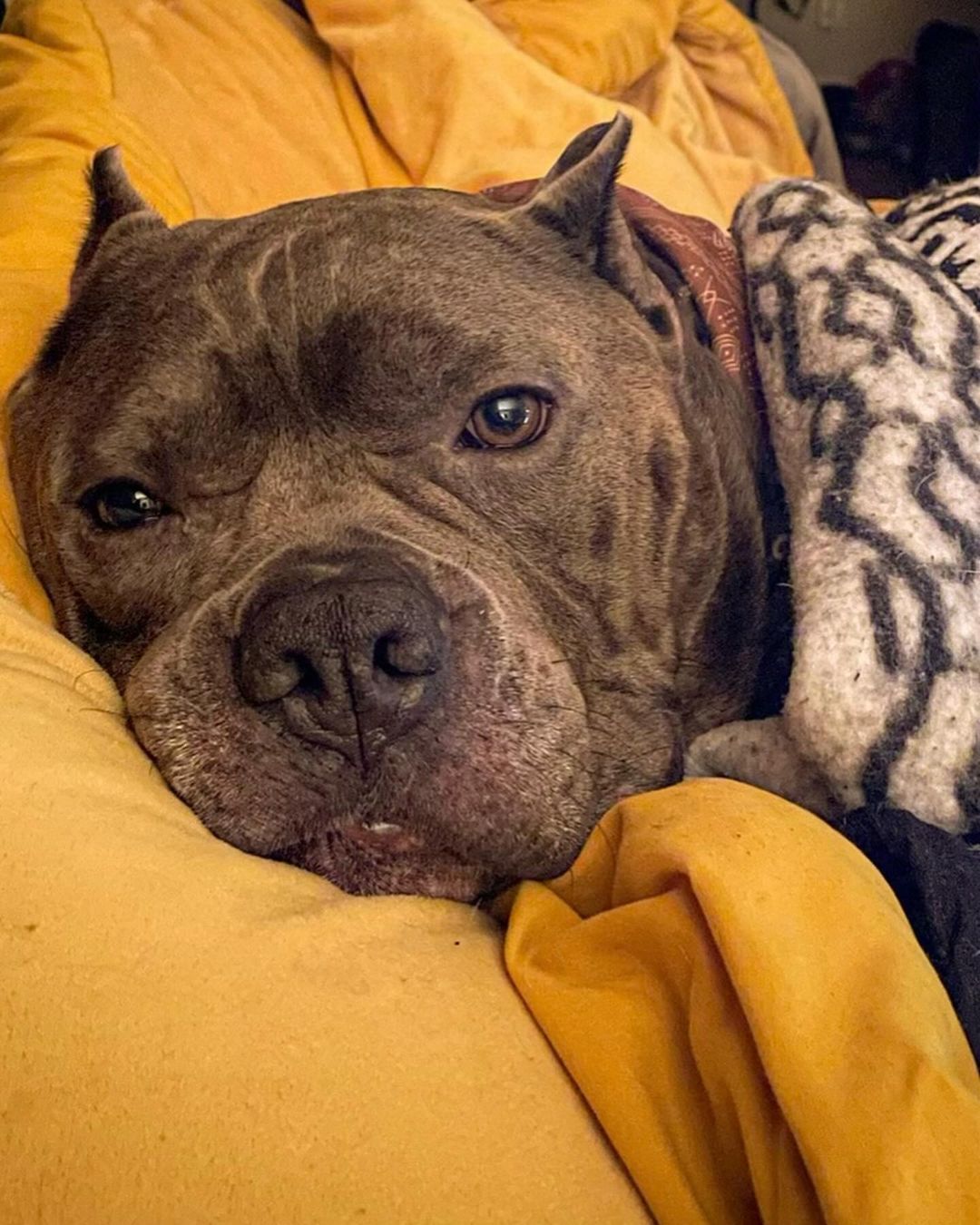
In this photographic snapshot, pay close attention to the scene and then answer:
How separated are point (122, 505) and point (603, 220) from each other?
0.71 meters

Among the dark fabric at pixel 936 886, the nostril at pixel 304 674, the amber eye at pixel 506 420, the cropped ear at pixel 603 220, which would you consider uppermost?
the cropped ear at pixel 603 220

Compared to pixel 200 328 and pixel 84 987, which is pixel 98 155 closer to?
pixel 200 328

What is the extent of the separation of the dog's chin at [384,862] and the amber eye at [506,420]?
50 cm

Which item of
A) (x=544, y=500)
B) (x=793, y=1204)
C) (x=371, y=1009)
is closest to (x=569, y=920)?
(x=371, y=1009)

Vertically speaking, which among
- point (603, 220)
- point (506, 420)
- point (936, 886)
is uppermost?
point (603, 220)

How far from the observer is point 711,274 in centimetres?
184

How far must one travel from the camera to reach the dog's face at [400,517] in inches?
46.2

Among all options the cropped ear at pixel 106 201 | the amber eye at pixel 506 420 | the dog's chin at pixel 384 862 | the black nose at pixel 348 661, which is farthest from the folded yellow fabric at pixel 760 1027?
the cropped ear at pixel 106 201

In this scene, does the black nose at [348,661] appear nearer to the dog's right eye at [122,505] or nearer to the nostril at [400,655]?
the nostril at [400,655]

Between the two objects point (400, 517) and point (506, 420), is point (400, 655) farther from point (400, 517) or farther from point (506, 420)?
point (506, 420)

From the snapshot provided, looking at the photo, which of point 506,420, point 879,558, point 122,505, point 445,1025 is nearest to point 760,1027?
point 445,1025

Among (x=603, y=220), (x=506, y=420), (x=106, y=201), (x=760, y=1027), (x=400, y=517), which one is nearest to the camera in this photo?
(x=760, y=1027)

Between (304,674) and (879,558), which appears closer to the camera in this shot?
(304,674)

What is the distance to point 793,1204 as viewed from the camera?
2.70 ft
